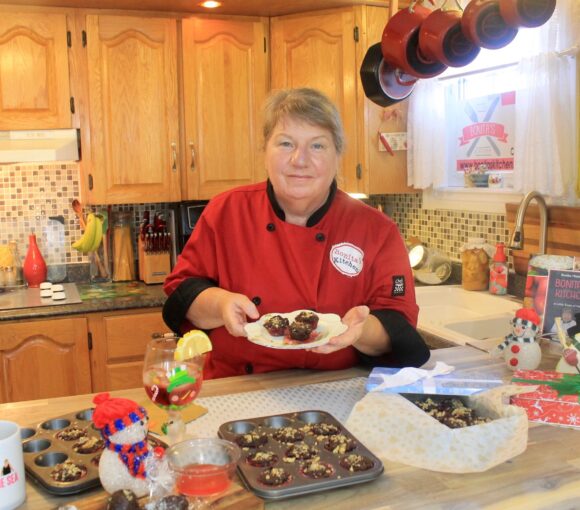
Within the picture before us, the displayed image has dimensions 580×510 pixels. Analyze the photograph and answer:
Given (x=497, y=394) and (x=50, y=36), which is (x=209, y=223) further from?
(x=50, y=36)

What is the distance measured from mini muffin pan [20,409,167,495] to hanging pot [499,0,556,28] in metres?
1.09

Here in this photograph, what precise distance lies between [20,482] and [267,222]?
961 millimetres

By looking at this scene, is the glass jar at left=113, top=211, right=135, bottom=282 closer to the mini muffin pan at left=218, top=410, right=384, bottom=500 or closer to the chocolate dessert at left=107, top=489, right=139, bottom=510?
the mini muffin pan at left=218, top=410, right=384, bottom=500

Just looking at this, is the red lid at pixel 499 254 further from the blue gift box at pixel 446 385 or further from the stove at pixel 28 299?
the stove at pixel 28 299

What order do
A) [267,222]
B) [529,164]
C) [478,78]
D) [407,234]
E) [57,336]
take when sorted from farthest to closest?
[407,234] < [478,78] < [57,336] < [529,164] < [267,222]

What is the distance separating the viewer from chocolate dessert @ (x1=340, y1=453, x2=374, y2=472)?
3.38 ft

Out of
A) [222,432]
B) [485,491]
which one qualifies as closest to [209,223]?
[222,432]

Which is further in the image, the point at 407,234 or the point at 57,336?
the point at 407,234

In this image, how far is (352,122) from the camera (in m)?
3.01

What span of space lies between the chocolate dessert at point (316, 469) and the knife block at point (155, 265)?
7.18ft

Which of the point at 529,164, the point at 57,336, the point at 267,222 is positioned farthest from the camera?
the point at 57,336

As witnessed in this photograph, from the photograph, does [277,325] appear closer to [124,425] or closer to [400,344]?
[400,344]

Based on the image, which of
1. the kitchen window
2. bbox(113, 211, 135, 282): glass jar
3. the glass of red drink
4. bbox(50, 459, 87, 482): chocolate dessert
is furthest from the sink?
bbox(113, 211, 135, 282): glass jar

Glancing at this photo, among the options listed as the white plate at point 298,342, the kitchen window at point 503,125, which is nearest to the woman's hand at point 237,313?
the white plate at point 298,342
